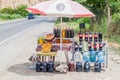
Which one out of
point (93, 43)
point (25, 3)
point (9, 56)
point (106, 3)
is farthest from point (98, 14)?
point (25, 3)

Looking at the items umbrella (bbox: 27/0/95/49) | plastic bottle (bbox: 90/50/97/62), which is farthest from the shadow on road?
umbrella (bbox: 27/0/95/49)

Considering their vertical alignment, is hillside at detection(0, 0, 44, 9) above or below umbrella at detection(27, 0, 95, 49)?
below

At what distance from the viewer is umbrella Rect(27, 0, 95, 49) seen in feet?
37.1

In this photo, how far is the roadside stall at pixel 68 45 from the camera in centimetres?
1143

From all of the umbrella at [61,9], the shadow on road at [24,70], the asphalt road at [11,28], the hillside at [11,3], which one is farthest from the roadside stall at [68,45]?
the hillside at [11,3]

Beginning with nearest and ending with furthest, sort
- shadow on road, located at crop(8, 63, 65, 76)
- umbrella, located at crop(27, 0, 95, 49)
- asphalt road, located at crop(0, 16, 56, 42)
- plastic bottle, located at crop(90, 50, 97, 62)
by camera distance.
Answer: umbrella, located at crop(27, 0, 95, 49), shadow on road, located at crop(8, 63, 65, 76), plastic bottle, located at crop(90, 50, 97, 62), asphalt road, located at crop(0, 16, 56, 42)

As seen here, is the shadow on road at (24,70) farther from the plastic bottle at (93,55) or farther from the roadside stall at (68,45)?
the plastic bottle at (93,55)

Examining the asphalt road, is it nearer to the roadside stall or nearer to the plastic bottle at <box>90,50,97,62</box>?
the roadside stall

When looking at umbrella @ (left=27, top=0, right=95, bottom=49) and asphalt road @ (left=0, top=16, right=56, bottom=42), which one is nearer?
umbrella @ (left=27, top=0, right=95, bottom=49)

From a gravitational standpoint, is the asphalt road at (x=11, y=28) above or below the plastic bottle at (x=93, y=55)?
below

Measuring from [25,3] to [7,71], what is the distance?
138m

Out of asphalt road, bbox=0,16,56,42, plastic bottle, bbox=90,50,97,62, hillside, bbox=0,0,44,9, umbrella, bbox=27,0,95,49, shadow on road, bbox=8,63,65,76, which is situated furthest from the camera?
hillside, bbox=0,0,44,9

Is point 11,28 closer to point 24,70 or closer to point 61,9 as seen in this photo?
point 24,70

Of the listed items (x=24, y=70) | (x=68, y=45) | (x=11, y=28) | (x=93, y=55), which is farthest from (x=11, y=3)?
(x=93, y=55)
